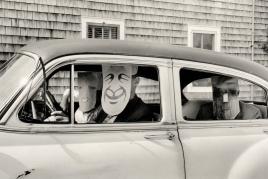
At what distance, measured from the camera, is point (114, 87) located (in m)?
3.06

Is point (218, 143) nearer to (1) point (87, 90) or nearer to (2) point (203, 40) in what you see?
(1) point (87, 90)

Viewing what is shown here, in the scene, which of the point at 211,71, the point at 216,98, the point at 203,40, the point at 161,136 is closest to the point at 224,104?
the point at 216,98

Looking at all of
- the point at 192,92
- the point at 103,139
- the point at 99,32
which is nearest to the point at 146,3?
the point at 99,32

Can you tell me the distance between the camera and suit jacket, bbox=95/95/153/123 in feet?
9.96

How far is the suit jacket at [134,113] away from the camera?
3.04 meters

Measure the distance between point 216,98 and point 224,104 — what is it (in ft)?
0.24

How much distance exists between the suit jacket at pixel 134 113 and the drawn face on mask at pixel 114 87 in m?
0.03

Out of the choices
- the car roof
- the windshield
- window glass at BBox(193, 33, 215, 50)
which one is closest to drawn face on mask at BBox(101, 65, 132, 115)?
the car roof

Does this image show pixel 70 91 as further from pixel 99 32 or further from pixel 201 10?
pixel 201 10

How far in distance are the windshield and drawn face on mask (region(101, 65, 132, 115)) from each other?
0.48 metres

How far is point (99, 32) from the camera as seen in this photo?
35.0 ft

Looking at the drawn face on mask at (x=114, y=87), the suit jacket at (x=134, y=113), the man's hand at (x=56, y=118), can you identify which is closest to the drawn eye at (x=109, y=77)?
the drawn face on mask at (x=114, y=87)

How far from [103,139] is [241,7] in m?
10.5

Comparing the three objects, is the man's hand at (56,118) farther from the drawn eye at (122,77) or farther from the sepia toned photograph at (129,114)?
the drawn eye at (122,77)
